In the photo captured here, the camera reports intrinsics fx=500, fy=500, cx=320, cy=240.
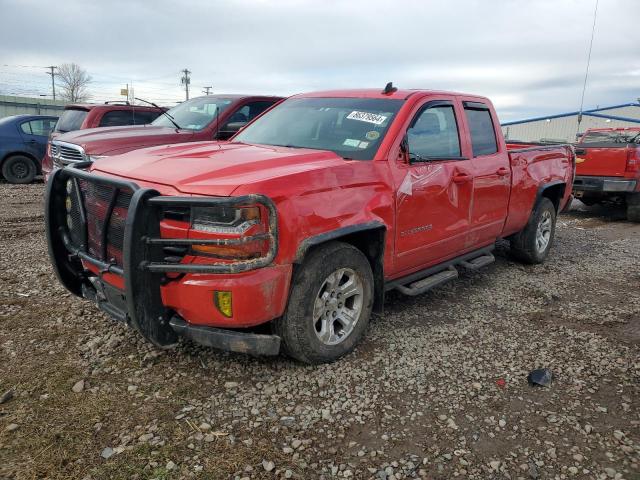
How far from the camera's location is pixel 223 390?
312 cm

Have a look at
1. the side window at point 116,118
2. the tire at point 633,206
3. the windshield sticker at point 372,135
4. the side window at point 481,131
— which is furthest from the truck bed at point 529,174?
the side window at point 116,118

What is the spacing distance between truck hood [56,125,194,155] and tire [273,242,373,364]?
433 cm

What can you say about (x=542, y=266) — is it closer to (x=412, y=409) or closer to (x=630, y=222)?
(x=412, y=409)

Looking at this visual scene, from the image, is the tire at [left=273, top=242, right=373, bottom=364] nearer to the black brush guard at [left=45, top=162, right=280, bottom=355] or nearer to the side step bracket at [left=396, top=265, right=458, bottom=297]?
the black brush guard at [left=45, top=162, right=280, bottom=355]

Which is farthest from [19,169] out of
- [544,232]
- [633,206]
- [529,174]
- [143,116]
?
[633,206]

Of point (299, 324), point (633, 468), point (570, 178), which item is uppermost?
point (570, 178)

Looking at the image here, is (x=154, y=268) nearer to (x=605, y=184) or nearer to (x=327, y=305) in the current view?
(x=327, y=305)

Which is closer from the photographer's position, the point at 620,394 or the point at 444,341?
the point at 620,394

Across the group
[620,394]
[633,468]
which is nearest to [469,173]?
[620,394]

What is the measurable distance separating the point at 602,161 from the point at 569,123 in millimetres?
31866

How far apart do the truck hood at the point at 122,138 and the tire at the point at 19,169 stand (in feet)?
19.1

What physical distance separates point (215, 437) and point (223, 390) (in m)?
0.46

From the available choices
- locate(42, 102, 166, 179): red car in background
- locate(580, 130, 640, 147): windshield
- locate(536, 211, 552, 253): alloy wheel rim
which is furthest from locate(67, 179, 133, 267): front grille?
locate(580, 130, 640, 147): windshield

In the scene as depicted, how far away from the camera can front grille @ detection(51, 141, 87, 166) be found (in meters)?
6.58
